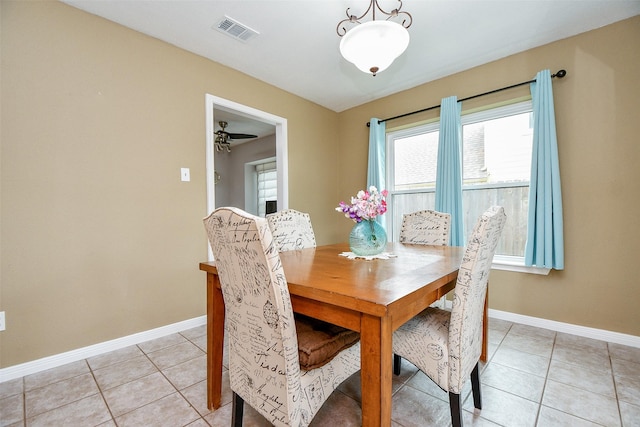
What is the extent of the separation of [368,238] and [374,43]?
1.09 meters

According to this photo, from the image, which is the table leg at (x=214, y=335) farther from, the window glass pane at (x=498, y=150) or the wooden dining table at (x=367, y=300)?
the window glass pane at (x=498, y=150)

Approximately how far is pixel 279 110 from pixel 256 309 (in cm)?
276

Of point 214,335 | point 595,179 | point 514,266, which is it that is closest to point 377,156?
point 514,266

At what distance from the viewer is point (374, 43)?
1.51 meters

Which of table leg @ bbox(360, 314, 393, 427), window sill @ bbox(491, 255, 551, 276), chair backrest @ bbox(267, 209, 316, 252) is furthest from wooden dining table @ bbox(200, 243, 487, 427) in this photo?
window sill @ bbox(491, 255, 551, 276)

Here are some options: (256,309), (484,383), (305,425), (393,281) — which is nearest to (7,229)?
(256,309)

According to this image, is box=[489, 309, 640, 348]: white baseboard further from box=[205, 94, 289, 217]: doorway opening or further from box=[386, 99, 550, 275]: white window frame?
box=[205, 94, 289, 217]: doorway opening

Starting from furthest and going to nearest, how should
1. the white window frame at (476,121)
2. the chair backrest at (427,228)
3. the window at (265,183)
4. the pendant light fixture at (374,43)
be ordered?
the window at (265,183), the white window frame at (476,121), the chair backrest at (427,228), the pendant light fixture at (374,43)

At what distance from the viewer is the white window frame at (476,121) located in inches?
97.6

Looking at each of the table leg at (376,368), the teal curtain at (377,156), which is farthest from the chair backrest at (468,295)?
the teal curtain at (377,156)

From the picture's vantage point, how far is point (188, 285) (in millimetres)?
2445

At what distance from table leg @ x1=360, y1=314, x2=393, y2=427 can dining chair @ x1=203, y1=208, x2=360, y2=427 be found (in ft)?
0.72

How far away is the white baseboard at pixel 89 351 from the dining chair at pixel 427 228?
2.06m

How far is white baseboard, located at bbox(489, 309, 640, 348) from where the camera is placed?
2.02m
